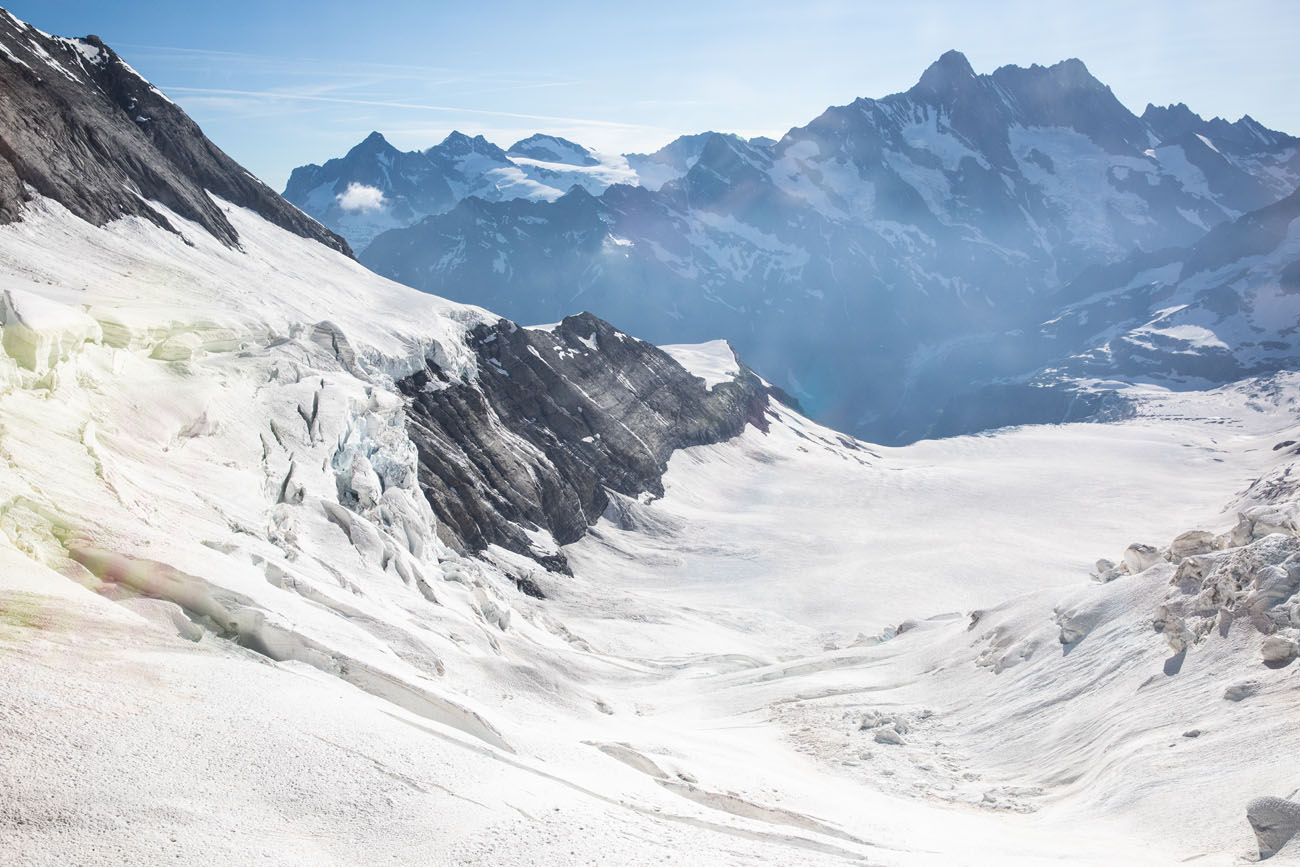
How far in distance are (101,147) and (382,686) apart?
61014 mm

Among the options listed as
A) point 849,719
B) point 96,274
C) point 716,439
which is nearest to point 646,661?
point 849,719

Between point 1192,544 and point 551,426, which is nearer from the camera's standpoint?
point 1192,544

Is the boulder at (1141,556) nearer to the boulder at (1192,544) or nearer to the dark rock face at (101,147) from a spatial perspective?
the boulder at (1192,544)

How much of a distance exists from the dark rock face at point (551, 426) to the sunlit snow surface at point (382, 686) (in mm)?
9871

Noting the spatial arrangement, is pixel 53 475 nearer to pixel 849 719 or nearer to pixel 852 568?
pixel 849 719

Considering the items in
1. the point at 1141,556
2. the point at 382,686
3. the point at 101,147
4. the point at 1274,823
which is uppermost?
the point at 101,147

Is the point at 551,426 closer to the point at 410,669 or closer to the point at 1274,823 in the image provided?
the point at 410,669

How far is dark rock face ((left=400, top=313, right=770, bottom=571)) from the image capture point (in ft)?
217

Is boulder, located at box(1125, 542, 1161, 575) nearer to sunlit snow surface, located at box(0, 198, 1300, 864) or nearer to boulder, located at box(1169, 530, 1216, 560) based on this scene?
boulder, located at box(1169, 530, 1216, 560)

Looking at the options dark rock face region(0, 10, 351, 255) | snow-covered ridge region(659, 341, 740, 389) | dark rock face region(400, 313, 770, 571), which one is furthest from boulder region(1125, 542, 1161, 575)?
snow-covered ridge region(659, 341, 740, 389)

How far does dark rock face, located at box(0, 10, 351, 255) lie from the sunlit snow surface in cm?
356

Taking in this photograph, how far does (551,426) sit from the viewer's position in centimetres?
9238

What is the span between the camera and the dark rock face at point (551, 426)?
66.1m

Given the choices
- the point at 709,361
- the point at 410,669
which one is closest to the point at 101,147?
the point at 410,669
